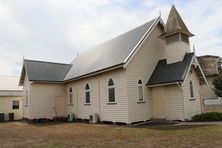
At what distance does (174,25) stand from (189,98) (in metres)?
5.80

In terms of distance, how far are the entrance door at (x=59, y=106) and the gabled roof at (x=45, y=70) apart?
2018mm

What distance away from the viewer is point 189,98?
16906 millimetres

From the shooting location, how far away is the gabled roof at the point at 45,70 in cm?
2383

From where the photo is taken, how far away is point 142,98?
1722cm

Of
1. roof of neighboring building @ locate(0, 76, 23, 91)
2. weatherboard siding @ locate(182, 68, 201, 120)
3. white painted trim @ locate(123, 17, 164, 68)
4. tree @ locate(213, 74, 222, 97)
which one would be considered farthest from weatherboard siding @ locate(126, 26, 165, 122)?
tree @ locate(213, 74, 222, 97)

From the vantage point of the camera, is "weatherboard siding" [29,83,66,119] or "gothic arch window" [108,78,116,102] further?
"weatherboard siding" [29,83,66,119]

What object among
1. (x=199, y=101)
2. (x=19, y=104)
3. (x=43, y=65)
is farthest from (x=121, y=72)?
(x=19, y=104)

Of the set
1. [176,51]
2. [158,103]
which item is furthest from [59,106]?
[176,51]

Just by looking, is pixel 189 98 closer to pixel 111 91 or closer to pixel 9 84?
pixel 111 91

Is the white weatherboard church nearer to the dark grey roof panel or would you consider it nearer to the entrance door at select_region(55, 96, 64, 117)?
the entrance door at select_region(55, 96, 64, 117)

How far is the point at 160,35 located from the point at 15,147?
1379 cm

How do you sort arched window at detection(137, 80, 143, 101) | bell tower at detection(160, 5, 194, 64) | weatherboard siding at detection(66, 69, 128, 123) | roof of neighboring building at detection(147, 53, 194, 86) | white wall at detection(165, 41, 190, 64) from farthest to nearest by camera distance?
bell tower at detection(160, 5, 194, 64) → white wall at detection(165, 41, 190, 64) → arched window at detection(137, 80, 143, 101) → weatherboard siding at detection(66, 69, 128, 123) → roof of neighboring building at detection(147, 53, 194, 86)

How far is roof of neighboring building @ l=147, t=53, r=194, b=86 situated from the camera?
52.8ft

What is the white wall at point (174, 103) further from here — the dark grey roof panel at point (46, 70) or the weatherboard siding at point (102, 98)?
the dark grey roof panel at point (46, 70)
